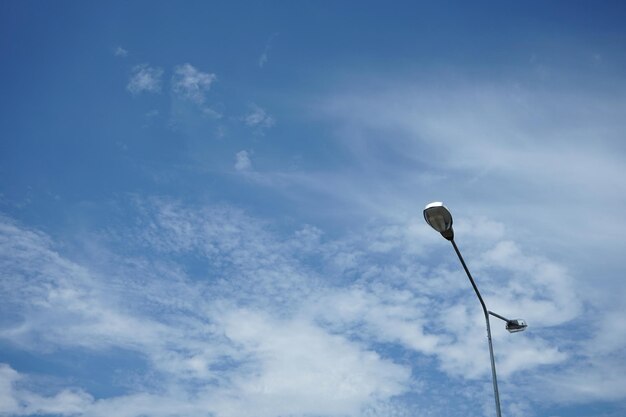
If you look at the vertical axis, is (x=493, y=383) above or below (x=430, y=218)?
below

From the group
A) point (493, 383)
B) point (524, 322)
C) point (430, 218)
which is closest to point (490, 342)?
point (493, 383)

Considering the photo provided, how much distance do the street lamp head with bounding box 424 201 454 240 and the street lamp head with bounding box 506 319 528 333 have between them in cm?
504

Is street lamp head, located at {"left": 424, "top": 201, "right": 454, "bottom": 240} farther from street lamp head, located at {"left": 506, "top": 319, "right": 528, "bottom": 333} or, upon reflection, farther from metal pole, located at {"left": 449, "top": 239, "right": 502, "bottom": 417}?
street lamp head, located at {"left": 506, "top": 319, "right": 528, "bottom": 333}

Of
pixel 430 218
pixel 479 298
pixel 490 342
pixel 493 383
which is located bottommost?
pixel 493 383

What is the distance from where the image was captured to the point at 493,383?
11.5m

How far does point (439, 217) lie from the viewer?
10.5 m

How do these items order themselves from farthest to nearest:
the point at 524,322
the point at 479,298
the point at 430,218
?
1. the point at 524,322
2. the point at 479,298
3. the point at 430,218

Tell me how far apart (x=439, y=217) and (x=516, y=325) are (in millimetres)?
5782

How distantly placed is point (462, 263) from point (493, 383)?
3.20 metres

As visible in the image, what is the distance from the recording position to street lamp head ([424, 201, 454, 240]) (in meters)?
10.4

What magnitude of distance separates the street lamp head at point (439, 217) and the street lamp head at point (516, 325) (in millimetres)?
5038

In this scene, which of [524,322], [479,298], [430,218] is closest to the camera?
[430,218]

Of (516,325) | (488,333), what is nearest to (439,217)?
(488,333)

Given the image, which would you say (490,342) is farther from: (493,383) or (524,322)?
(524,322)
